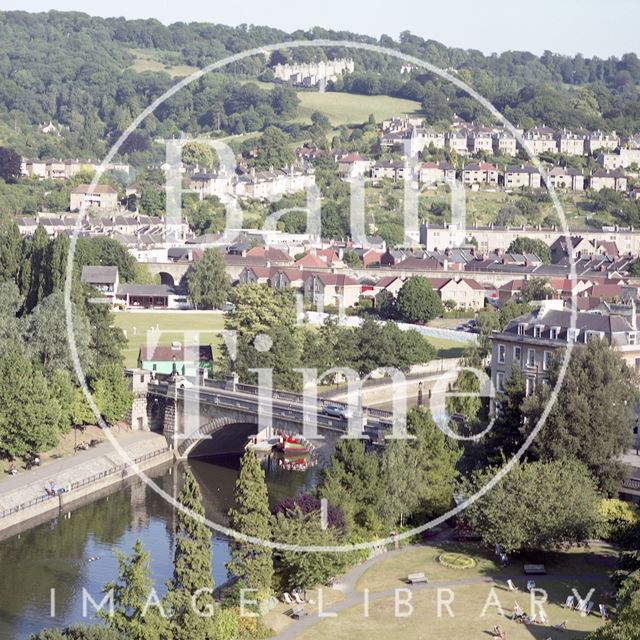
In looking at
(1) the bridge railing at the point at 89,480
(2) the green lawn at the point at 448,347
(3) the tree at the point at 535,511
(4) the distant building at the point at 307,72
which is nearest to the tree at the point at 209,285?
(2) the green lawn at the point at 448,347

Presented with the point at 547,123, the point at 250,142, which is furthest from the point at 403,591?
the point at 547,123

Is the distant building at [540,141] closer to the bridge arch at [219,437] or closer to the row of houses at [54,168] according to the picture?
the row of houses at [54,168]

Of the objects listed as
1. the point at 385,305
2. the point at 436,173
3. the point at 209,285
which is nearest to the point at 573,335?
the point at 385,305

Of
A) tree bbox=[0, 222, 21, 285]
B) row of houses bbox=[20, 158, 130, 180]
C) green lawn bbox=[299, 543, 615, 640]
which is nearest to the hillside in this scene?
row of houses bbox=[20, 158, 130, 180]

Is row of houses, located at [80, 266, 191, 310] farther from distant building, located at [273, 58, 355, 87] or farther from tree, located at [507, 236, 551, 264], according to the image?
distant building, located at [273, 58, 355, 87]

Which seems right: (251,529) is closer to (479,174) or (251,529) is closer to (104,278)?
(104,278)

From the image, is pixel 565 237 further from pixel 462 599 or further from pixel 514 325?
pixel 462 599

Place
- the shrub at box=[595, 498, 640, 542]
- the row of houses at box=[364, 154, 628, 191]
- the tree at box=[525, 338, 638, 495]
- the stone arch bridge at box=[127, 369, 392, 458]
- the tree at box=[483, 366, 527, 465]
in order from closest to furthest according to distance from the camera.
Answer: the shrub at box=[595, 498, 640, 542], the tree at box=[525, 338, 638, 495], the tree at box=[483, 366, 527, 465], the stone arch bridge at box=[127, 369, 392, 458], the row of houses at box=[364, 154, 628, 191]

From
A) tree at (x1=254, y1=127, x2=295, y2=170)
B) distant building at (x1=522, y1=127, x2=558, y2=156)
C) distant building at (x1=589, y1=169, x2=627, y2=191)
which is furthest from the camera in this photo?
distant building at (x1=522, y1=127, x2=558, y2=156)
